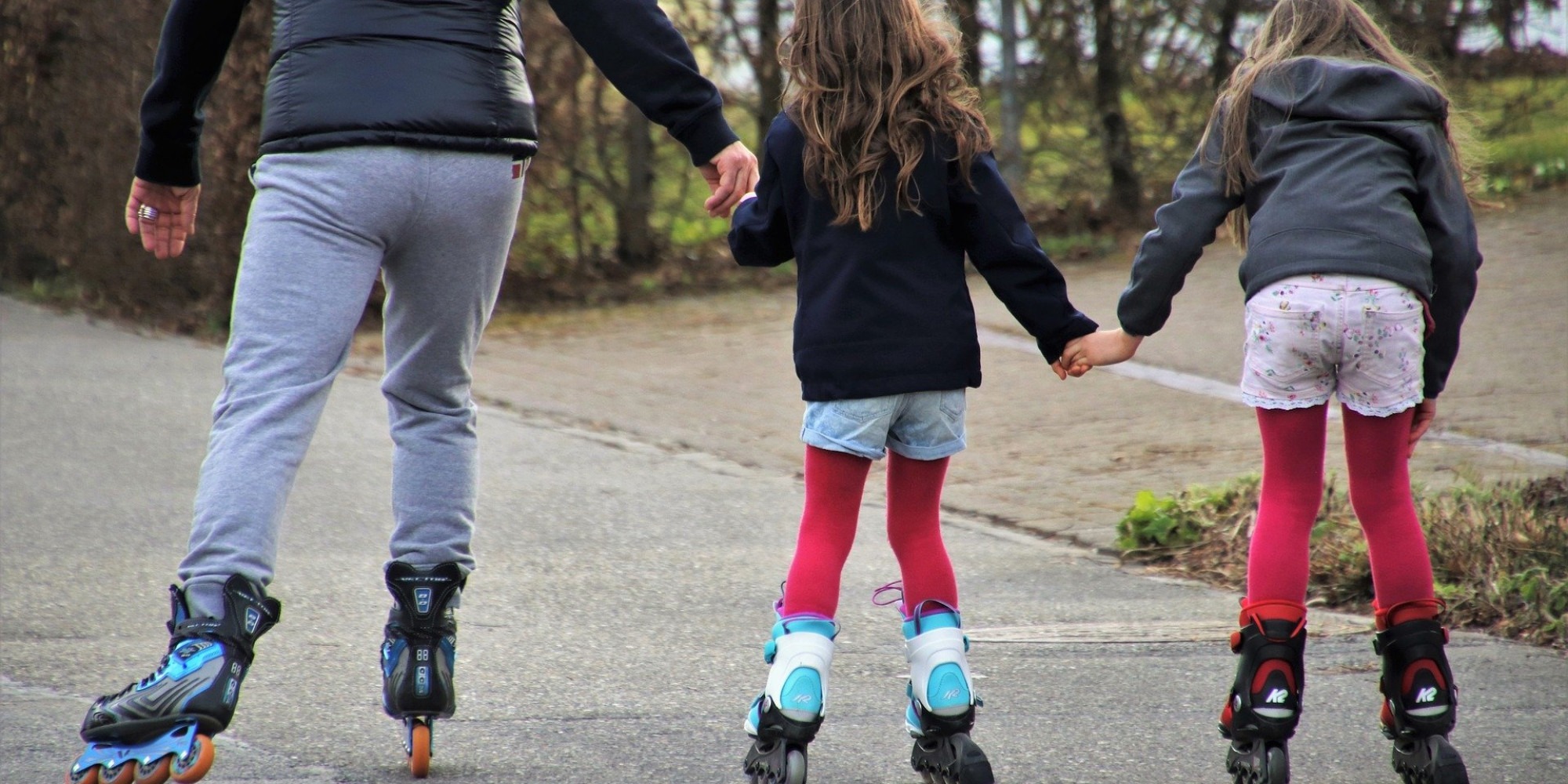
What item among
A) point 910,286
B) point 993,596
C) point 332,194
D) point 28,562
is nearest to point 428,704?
point 332,194

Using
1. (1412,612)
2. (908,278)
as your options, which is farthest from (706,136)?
(1412,612)

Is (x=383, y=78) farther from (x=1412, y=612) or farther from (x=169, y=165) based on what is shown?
(x=1412, y=612)

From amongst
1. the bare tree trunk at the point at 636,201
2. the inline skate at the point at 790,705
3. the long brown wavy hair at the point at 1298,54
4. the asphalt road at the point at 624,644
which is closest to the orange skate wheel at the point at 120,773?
the asphalt road at the point at 624,644

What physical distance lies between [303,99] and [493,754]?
4.29 feet

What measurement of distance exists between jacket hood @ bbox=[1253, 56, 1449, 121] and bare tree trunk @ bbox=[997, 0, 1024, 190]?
9.36 metres

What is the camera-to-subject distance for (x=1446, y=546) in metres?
4.35

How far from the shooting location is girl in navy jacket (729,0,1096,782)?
2902 millimetres

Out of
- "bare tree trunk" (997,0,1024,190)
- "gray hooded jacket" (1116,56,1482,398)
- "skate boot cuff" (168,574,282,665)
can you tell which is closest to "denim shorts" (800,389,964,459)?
"gray hooded jacket" (1116,56,1482,398)

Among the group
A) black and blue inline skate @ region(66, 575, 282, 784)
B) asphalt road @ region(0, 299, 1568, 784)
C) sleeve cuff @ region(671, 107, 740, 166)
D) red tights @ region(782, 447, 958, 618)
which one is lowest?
asphalt road @ region(0, 299, 1568, 784)

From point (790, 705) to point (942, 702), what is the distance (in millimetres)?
275

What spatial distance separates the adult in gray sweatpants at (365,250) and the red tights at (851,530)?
560mm

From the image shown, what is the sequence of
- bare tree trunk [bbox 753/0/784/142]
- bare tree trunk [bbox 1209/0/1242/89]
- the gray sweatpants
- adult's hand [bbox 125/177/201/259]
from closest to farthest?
the gray sweatpants < adult's hand [bbox 125/177/201/259] < bare tree trunk [bbox 753/0/784/142] < bare tree trunk [bbox 1209/0/1242/89]

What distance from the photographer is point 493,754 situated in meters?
3.18

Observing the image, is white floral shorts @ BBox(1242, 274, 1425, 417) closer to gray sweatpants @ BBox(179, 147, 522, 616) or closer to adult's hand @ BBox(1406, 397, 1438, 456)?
adult's hand @ BBox(1406, 397, 1438, 456)
